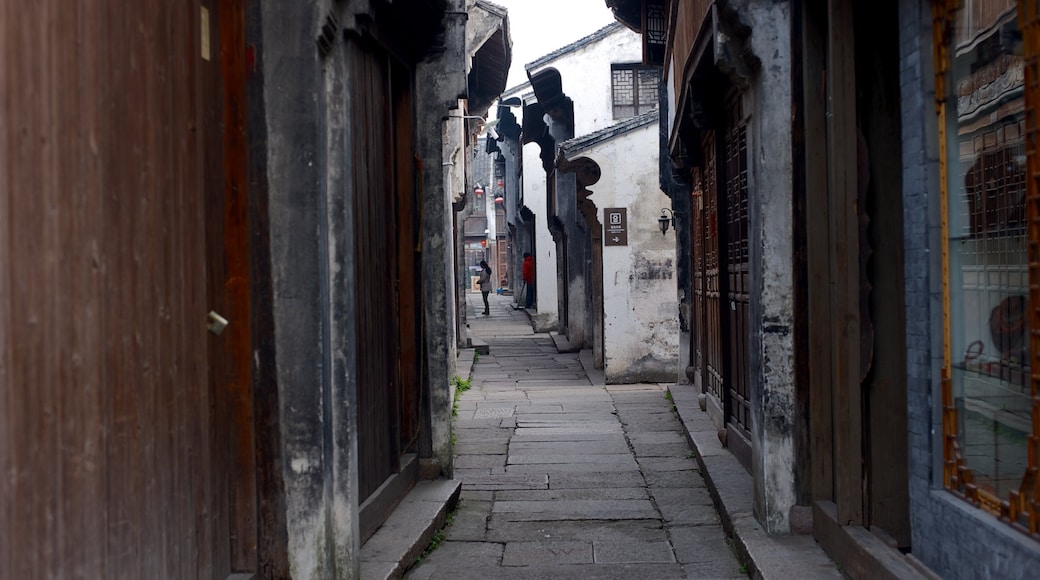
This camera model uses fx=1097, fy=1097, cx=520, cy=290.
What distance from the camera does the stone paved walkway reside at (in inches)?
233

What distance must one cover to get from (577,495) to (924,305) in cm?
398

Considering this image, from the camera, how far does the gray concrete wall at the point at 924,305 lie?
3.93 metres

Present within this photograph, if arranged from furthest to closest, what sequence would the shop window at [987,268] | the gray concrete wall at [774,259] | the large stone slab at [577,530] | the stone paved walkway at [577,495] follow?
the large stone slab at [577,530]
the stone paved walkway at [577,495]
the gray concrete wall at [774,259]
the shop window at [987,268]

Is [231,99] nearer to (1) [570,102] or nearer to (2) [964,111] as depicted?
(2) [964,111]

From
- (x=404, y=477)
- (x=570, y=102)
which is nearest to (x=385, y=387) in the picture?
(x=404, y=477)

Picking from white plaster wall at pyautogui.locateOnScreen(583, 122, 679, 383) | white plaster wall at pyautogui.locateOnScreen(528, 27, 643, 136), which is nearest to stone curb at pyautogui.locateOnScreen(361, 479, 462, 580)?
white plaster wall at pyautogui.locateOnScreen(583, 122, 679, 383)

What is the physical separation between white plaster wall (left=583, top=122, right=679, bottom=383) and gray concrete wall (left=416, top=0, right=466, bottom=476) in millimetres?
7245

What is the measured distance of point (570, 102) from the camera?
2073 cm

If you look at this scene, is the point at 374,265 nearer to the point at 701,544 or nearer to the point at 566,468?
the point at 701,544

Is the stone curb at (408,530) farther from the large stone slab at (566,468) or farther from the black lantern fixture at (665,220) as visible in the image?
the black lantern fixture at (665,220)

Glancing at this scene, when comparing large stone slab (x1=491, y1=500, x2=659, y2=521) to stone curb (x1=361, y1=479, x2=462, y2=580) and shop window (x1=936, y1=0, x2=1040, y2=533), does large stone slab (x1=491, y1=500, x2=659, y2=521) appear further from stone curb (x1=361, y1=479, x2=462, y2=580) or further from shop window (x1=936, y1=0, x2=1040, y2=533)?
shop window (x1=936, y1=0, x2=1040, y2=533)

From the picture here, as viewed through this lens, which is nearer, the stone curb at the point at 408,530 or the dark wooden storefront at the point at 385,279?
the stone curb at the point at 408,530

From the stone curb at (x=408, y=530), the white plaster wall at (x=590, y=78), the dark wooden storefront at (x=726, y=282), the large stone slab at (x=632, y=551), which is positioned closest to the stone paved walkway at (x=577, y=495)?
the large stone slab at (x=632, y=551)

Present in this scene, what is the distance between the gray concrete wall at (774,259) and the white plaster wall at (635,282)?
8688mm
